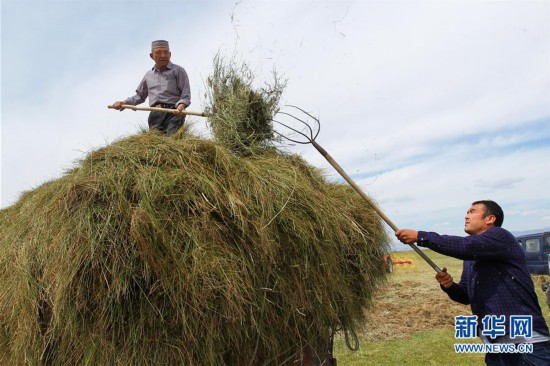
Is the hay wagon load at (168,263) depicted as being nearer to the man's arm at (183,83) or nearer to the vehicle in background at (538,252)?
the man's arm at (183,83)

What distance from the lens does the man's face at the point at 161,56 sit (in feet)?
14.2

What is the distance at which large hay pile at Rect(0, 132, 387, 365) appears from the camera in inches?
76.7

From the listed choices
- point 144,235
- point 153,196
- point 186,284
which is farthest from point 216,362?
point 153,196

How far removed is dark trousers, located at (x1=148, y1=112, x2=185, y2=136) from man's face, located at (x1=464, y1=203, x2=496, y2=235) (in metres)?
2.53

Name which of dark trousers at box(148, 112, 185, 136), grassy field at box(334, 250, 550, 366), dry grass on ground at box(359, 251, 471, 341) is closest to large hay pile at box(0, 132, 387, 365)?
grassy field at box(334, 250, 550, 366)

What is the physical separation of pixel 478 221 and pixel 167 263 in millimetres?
2159

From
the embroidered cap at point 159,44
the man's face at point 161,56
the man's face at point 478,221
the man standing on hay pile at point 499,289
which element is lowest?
the man standing on hay pile at point 499,289

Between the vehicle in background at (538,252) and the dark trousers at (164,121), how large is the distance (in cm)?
1481

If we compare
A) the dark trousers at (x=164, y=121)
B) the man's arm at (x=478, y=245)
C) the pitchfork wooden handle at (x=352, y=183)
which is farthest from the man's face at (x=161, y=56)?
the man's arm at (x=478, y=245)

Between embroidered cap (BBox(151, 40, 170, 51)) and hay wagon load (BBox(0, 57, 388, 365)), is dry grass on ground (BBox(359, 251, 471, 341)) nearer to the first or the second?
embroidered cap (BBox(151, 40, 170, 51))

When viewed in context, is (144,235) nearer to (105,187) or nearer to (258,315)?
(105,187)

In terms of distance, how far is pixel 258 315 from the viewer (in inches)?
87.0

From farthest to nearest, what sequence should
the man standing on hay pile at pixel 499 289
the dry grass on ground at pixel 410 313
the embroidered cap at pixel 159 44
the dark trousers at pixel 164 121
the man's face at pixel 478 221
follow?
the dry grass on ground at pixel 410 313, the embroidered cap at pixel 159 44, the dark trousers at pixel 164 121, the man's face at pixel 478 221, the man standing on hay pile at pixel 499 289

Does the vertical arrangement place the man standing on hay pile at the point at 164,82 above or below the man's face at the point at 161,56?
below
